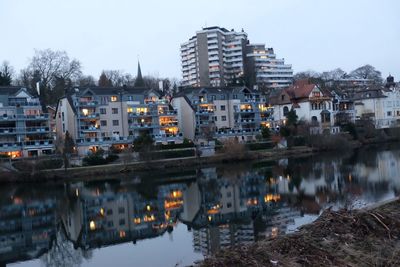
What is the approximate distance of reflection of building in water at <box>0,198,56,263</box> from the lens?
2052 centimetres

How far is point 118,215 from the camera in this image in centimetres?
2730

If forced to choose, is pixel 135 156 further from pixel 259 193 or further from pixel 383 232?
pixel 383 232

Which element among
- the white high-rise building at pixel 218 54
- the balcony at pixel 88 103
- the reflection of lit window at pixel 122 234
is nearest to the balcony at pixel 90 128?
the balcony at pixel 88 103

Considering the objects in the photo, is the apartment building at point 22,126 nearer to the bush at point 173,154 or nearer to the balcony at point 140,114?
the balcony at point 140,114

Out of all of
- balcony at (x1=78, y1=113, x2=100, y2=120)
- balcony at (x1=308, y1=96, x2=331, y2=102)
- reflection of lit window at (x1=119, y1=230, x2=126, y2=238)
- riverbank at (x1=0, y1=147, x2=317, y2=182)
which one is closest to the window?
balcony at (x1=308, y1=96, x2=331, y2=102)

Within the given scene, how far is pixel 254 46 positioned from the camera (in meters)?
131

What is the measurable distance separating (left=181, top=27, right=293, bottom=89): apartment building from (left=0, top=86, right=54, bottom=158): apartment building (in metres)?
66.5

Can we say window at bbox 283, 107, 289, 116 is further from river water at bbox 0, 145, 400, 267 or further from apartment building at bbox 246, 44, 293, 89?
apartment building at bbox 246, 44, 293, 89

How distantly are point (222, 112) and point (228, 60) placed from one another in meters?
54.2

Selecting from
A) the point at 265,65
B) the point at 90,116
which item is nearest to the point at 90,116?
the point at 90,116

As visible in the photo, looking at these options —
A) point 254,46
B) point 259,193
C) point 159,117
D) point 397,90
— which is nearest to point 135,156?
point 159,117

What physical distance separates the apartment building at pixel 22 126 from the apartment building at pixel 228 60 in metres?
66.5

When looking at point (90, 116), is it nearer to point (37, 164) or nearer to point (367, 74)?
point (37, 164)

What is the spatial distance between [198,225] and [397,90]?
86.1 metres
